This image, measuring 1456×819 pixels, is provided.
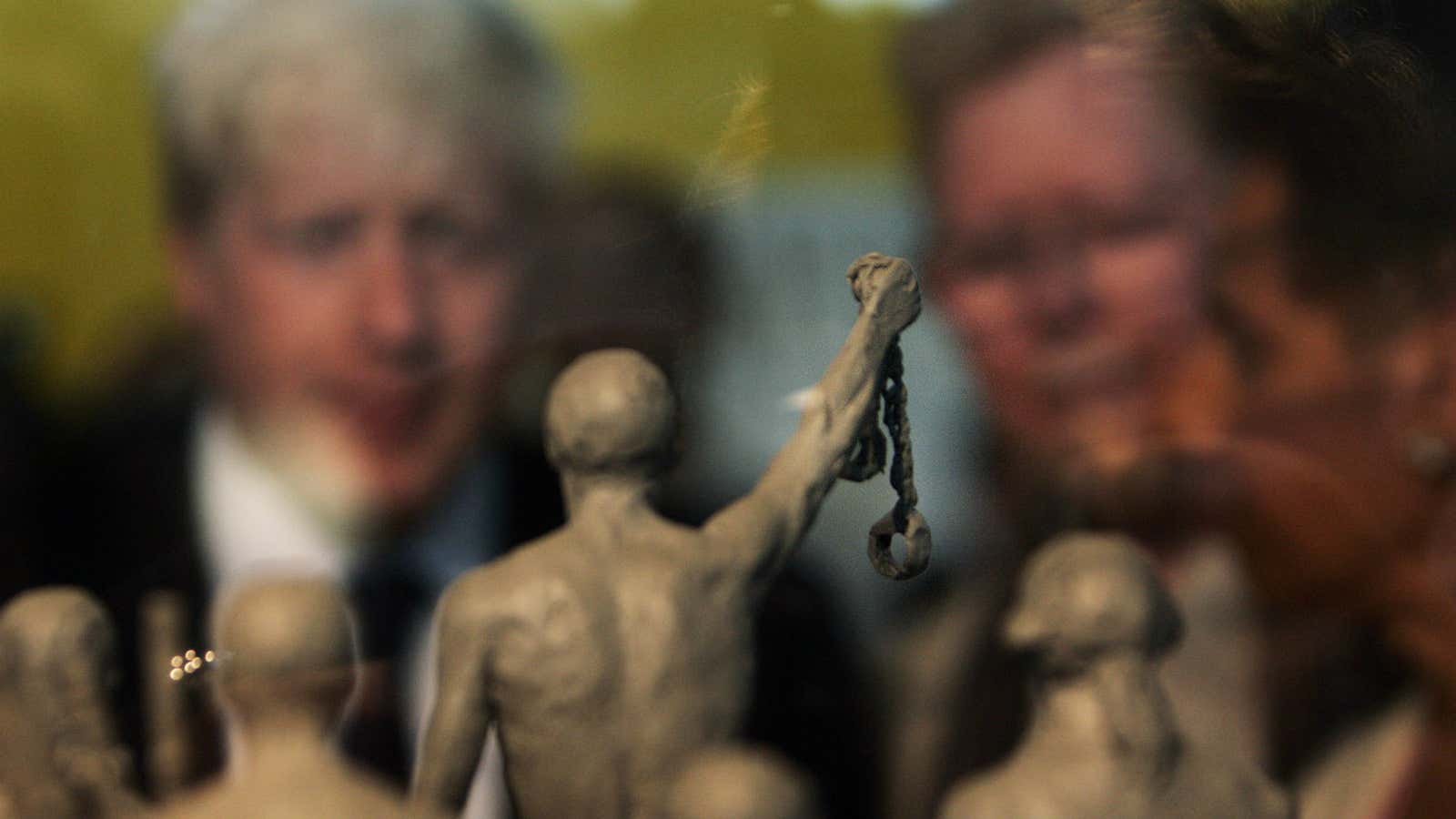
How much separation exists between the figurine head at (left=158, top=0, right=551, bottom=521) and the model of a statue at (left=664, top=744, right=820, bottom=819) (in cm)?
251

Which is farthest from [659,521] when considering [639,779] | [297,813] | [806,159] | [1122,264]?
[1122,264]

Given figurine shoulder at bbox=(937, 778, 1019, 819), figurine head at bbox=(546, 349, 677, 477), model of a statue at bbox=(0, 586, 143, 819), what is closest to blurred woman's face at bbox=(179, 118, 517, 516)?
model of a statue at bbox=(0, 586, 143, 819)

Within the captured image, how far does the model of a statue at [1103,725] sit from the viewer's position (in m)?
3.30

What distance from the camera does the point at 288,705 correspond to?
9.66 ft

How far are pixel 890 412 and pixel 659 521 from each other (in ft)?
1.32

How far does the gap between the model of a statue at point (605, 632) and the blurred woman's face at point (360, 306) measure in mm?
1713

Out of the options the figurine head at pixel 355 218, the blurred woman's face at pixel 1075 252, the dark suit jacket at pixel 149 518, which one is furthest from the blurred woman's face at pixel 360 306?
the blurred woman's face at pixel 1075 252

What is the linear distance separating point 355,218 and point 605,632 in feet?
6.64

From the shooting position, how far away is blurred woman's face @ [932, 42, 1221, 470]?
17.4ft

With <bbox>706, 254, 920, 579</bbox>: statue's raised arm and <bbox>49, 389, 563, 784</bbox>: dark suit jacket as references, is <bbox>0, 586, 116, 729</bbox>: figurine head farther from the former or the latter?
<bbox>49, 389, 563, 784</bbox>: dark suit jacket

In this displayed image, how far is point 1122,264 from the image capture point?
5.34m

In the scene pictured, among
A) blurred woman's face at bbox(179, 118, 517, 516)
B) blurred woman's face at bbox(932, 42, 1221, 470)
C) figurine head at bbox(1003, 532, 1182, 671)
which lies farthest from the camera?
blurred woman's face at bbox(932, 42, 1221, 470)

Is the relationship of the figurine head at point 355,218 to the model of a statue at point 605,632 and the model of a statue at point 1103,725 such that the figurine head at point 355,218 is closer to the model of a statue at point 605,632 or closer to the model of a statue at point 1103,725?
the model of a statue at point 605,632

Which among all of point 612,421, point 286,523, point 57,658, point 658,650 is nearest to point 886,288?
point 612,421
